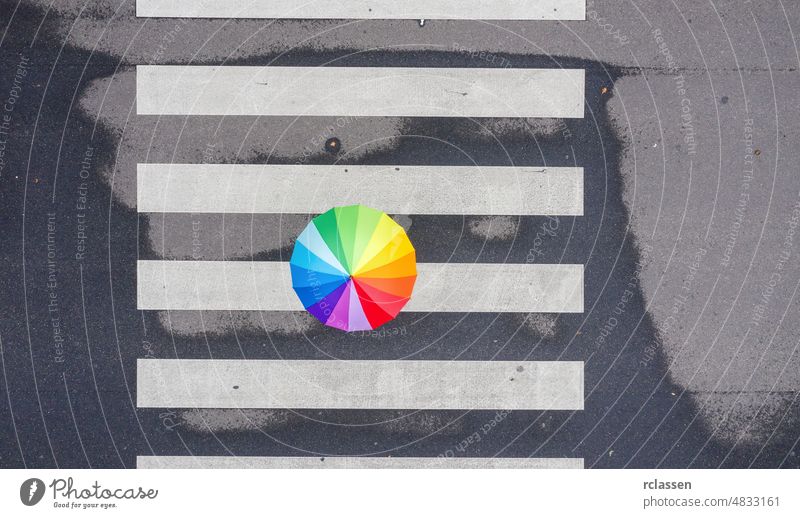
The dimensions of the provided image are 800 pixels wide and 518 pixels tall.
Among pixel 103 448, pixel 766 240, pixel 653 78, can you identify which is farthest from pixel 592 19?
pixel 103 448

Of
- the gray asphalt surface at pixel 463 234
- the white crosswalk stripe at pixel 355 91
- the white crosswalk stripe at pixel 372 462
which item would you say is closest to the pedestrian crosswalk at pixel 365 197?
the white crosswalk stripe at pixel 355 91

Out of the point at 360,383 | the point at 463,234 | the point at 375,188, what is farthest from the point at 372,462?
the point at 375,188

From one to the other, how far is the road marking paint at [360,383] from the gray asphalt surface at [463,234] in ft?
0.50

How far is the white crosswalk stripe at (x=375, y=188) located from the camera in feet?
22.1

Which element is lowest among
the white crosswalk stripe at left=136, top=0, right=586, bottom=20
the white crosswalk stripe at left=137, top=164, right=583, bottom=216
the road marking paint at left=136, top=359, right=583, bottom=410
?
the road marking paint at left=136, top=359, right=583, bottom=410

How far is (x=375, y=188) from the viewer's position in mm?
6742

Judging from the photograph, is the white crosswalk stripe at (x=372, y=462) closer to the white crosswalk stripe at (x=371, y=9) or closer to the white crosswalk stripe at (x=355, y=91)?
the white crosswalk stripe at (x=355, y=91)

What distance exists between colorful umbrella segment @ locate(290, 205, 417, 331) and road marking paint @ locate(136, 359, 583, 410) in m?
1.20

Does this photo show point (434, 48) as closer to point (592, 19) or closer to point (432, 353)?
point (592, 19)

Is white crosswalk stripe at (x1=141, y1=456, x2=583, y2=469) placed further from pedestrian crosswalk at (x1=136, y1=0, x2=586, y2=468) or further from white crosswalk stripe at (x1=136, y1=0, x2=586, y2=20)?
white crosswalk stripe at (x1=136, y1=0, x2=586, y2=20)

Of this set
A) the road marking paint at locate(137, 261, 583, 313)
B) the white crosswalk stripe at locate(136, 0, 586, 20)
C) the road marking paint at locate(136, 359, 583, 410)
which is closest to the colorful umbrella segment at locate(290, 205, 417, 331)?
the road marking paint at locate(137, 261, 583, 313)

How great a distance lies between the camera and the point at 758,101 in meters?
6.77

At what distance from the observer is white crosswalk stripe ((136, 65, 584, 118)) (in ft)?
22.0
